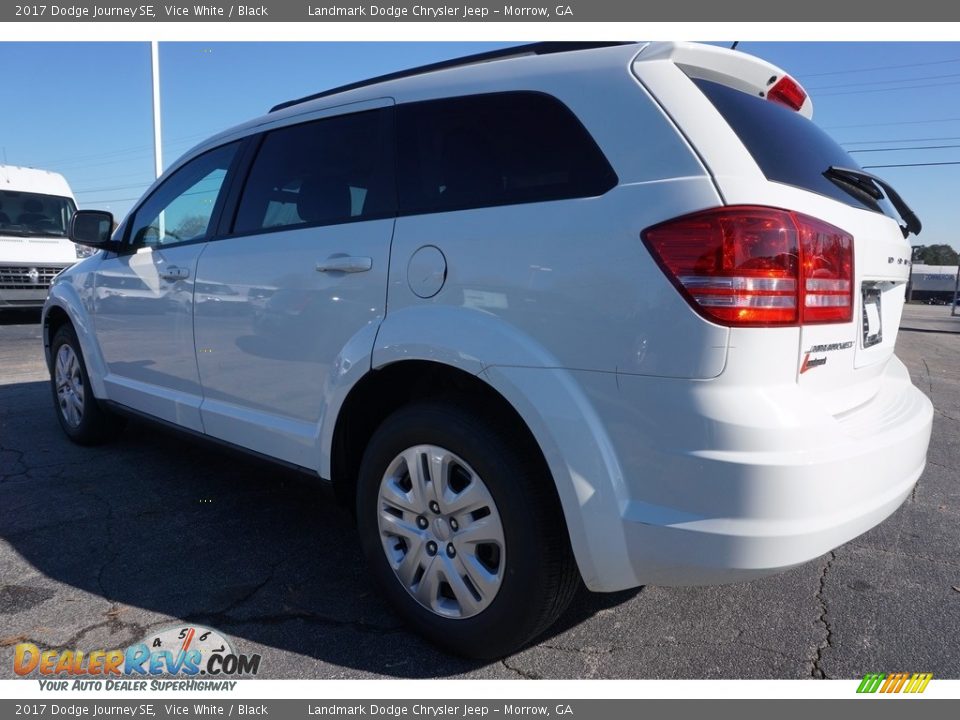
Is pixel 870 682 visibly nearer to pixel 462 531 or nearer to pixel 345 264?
pixel 462 531

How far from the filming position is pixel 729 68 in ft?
7.22

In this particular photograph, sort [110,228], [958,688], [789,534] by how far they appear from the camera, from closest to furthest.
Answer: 1. [789,534]
2. [958,688]
3. [110,228]

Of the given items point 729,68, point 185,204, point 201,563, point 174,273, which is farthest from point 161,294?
point 729,68

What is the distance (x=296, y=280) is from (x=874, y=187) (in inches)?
84.6

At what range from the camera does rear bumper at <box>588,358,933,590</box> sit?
1718mm

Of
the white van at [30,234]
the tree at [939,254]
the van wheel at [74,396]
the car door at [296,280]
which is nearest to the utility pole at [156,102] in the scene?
the white van at [30,234]

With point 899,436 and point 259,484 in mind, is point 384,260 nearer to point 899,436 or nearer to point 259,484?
point 899,436

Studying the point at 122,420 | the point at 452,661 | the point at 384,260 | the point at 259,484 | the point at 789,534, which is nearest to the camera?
the point at 789,534

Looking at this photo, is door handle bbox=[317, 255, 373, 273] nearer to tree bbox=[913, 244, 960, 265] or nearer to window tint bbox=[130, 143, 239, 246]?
window tint bbox=[130, 143, 239, 246]

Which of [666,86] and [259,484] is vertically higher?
[666,86]

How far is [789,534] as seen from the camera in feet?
5.74

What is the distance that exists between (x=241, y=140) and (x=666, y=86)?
87.5 inches

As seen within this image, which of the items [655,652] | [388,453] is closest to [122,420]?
[388,453]

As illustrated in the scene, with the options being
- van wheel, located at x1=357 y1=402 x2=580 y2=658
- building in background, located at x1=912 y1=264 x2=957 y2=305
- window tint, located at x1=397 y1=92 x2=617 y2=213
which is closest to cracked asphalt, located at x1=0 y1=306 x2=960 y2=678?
van wheel, located at x1=357 y1=402 x2=580 y2=658
